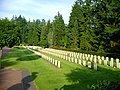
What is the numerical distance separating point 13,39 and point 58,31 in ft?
179

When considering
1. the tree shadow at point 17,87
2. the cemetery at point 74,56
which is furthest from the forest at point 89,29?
the tree shadow at point 17,87

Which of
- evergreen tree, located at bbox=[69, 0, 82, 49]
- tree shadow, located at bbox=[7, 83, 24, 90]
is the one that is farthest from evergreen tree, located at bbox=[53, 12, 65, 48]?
tree shadow, located at bbox=[7, 83, 24, 90]

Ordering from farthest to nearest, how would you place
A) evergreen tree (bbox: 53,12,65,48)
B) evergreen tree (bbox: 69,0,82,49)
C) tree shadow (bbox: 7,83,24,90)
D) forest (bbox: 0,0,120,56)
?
1. evergreen tree (bbox: 53,12,65,48)
2. evergreen tree (bbox: 69,0,82,49)
3. forest (bbox: 0,0,120,56)
4. tree shadow (bbox: 7,83,24,90)

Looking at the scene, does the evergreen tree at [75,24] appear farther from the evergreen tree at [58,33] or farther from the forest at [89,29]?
the evergreen tree at [58,33]

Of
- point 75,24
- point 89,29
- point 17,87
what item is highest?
point 75,24

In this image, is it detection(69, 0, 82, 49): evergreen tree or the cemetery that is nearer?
the cemetery

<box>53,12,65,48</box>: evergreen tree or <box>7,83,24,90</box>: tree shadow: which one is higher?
<box>53,12,65,48</box>: evergreen tree

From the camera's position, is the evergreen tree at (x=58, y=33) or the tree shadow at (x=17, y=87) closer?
the tree shadow at (x=17, y=87)

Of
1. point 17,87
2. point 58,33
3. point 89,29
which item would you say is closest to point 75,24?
point 89,29

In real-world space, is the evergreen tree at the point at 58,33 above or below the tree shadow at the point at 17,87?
above

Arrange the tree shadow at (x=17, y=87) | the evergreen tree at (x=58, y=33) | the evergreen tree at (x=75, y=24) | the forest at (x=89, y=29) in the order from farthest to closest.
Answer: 1. the evergreen tree at (x=58, y=33)
2. the evergreen tree at (x=75, y=24)
3. the forest at (x=89, y=29)
4. the tree shadow at (x=17, y=87)

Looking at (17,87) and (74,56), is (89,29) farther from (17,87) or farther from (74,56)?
(17,87)

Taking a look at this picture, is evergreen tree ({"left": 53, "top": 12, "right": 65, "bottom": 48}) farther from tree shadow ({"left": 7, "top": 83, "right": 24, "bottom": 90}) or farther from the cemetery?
tree shadow ({"left": 7, "top": 83, "right": 24, "bottom": 90})

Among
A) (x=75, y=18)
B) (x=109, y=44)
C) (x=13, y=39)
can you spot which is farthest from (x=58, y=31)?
(x=13, y=39)
